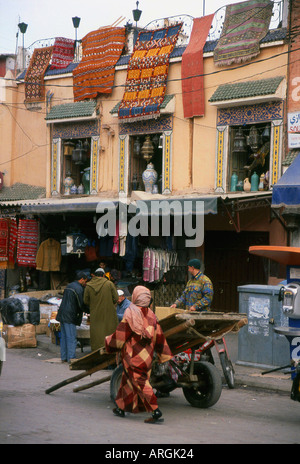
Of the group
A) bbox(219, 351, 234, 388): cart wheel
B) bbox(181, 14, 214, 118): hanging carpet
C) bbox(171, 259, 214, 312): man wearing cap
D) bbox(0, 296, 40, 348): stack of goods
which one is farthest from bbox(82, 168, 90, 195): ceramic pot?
bbox(219, 351, 234, 388): cart wheel

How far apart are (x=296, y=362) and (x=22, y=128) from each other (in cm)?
1566

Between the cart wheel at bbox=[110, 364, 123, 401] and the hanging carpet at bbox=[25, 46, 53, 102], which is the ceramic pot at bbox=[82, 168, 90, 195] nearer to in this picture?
the hanging carpet at bbox=[25, 46, 53, 102]

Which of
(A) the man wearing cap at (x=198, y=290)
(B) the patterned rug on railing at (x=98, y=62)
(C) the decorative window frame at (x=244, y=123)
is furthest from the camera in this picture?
(B) the patterned rug on railing at (x=98, y=62)

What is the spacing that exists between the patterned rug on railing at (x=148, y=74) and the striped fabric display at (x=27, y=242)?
3849 mm

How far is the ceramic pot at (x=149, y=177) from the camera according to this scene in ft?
58.4

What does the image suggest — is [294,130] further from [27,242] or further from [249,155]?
[27,242]

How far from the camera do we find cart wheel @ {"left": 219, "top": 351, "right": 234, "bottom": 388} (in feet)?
32.3

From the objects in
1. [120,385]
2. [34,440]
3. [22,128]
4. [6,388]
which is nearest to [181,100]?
[22,128]

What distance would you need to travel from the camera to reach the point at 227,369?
9.93 m

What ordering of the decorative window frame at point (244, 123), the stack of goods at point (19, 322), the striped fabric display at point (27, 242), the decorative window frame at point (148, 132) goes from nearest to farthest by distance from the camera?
the stack of goods at point (19, 322) < the decorative window frame at point (244, 123) < the decorative window frame at point (148, 132) < the striped fabric display at point (27, 242)

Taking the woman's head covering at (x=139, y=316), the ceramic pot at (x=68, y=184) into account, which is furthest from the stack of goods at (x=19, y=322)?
the woman's head covering at (x=139, y=316)

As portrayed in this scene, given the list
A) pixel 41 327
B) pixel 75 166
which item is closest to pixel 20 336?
pixel 41 327

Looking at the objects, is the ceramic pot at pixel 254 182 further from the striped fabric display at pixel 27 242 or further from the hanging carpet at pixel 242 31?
the striped fabric display at pixel 27 242

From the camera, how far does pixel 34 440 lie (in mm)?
6445
